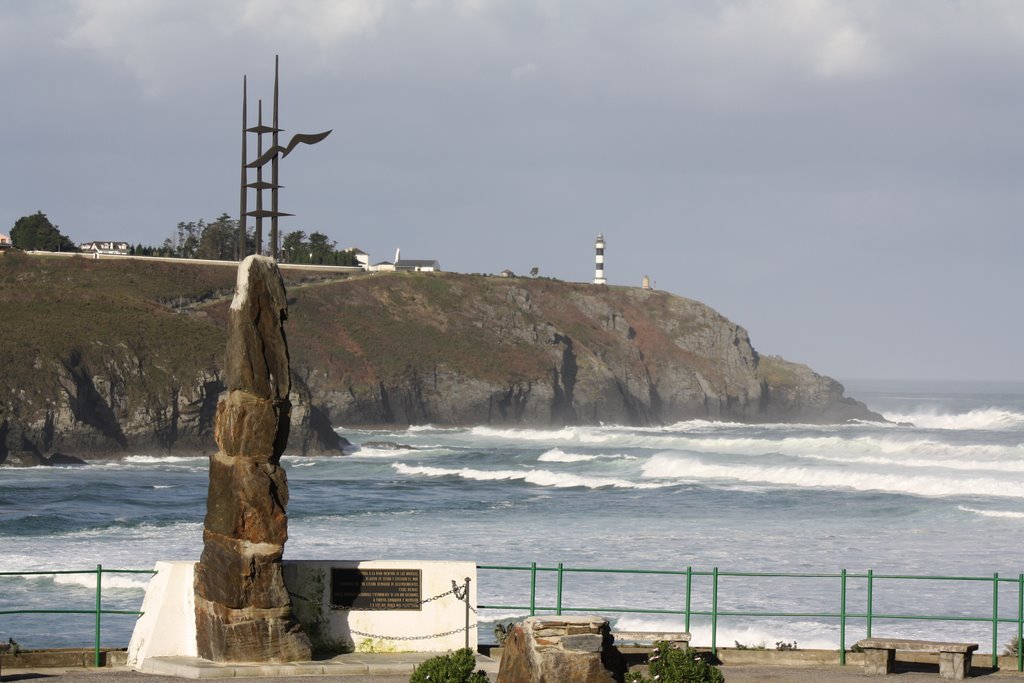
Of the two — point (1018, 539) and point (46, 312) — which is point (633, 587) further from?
point (46, 312)

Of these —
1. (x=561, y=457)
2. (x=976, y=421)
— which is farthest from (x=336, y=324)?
(x=976, y=421)

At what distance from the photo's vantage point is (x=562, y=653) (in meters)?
12.7

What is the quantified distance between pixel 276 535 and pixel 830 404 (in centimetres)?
13458

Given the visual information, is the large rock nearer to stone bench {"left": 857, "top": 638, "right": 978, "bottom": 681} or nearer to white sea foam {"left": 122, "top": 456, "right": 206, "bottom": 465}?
stone bench {"left": 857, "top": 638, "right": 978, "bottom": 681}

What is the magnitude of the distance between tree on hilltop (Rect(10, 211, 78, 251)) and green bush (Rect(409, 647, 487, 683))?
409 ft

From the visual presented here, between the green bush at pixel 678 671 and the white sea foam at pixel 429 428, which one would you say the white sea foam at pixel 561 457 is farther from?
the green bush at pixel 678 671

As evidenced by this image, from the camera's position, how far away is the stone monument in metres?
15.8

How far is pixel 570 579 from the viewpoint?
3044cm

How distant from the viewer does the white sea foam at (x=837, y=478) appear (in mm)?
54688

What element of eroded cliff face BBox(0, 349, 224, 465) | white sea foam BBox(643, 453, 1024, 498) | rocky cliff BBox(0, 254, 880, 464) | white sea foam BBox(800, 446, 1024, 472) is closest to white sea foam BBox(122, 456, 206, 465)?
eroded cliff face BBox(0, 349, 224, 465)

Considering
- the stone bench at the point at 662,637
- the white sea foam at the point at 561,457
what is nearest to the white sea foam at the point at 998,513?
the stone bench at the point at 662,637

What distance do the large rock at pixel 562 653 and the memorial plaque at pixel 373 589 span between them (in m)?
3.67

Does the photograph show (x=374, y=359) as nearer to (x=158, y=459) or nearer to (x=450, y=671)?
(x=158, y=459)

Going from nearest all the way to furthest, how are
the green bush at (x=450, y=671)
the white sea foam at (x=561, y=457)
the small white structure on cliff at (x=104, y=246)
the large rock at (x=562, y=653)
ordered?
the green bush at (x=450, y=671), the large rock at (x=562, y=653), the white sea foam at (x=561, y=457), the small white structure on cliff at (x=104, y=246)
